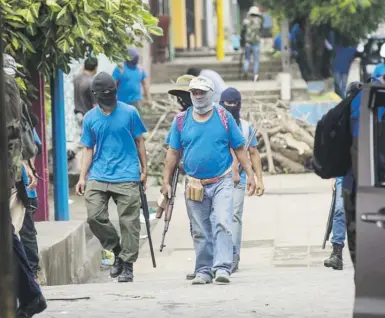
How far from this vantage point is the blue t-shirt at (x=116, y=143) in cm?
1069

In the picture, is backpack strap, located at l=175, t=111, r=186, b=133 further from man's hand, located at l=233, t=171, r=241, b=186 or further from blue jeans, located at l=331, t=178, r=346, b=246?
blue jeans, located at l=331, t=178, r=346, b=246

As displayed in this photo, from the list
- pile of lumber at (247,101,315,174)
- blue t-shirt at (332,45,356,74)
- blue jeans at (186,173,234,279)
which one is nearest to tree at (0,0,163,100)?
blue jeans at (186,173,234,279)

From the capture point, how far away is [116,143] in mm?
10688

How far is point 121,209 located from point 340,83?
17.0 metres

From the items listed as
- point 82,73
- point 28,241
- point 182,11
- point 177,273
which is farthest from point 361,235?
point 182,11

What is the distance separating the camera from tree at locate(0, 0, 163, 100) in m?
10.9

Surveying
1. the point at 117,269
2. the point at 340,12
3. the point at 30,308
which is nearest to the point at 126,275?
the point at 117,269

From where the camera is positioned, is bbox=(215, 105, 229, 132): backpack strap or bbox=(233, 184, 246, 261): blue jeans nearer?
bbox=(215, 105, 229, 132): backpack strap

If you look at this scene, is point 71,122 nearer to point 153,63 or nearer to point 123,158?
point 123,158

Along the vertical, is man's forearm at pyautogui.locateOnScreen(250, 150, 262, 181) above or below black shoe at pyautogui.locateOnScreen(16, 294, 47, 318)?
above

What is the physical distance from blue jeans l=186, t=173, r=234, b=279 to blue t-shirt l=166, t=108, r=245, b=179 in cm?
12

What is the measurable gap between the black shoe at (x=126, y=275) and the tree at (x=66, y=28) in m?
1.97

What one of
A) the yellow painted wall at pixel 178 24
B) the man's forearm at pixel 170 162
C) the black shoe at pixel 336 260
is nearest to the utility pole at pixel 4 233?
the man's forearm at pixel 170 162

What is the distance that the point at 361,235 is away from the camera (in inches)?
236
